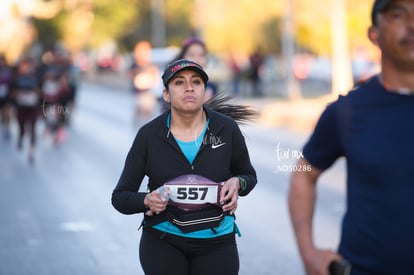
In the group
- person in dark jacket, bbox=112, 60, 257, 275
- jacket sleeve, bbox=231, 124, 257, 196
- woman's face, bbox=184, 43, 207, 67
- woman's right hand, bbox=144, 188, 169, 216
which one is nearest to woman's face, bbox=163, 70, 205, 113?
person in dark jacket, bbox=112, 60, 257, 275

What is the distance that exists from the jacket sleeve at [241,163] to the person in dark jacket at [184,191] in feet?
0.06

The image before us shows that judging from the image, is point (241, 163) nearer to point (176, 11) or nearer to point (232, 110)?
point (232, 110)

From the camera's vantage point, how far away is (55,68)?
19.4m

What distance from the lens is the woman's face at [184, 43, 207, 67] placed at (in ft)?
24.9

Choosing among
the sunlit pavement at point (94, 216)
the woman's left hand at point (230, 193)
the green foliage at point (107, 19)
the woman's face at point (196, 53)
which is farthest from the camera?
the green foliage at point (107, 19)

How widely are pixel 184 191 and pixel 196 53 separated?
10.5 feet

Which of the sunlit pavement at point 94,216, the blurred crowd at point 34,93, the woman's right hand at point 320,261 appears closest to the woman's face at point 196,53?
the sunlit pavement at point 94,216

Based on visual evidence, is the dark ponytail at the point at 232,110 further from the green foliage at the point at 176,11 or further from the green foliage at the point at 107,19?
the green foliage at the point at 107,19

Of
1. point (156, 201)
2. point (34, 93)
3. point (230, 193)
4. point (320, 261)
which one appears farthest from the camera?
point (34, 93)

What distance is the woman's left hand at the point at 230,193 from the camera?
179 inches

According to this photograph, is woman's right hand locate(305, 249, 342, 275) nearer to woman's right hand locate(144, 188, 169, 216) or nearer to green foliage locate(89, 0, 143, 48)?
woman's right hand locate(144, 188, 169, 216)

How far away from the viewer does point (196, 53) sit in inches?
300

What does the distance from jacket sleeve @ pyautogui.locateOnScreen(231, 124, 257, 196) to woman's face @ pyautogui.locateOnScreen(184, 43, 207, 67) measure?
2852 mm

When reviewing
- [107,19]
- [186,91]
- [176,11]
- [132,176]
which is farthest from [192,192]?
[176,11]
